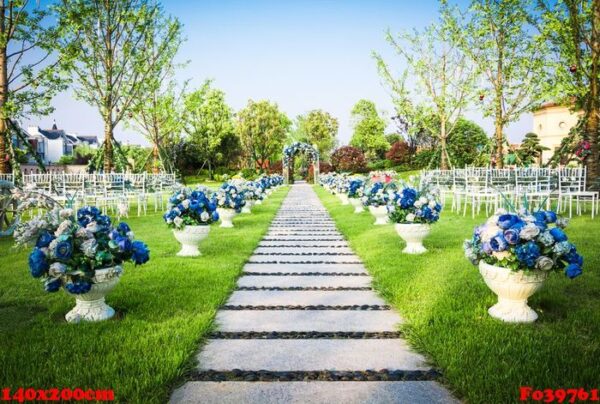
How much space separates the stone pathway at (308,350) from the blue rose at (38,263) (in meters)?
1.44

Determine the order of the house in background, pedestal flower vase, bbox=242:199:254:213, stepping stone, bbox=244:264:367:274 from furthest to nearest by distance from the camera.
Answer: the house in background, pedestal flower vase, bbox=242:199:254:213, stepping stone, bbox=244:264:367:274

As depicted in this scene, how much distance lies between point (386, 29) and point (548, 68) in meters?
10.6

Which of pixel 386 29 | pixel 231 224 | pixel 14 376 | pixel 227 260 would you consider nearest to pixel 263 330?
pixel 14 376

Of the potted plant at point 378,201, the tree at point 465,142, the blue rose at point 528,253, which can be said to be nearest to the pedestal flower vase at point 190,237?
the blue rose at point 528,253

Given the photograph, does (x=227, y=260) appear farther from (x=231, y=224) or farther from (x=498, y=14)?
(x=498, y=14)

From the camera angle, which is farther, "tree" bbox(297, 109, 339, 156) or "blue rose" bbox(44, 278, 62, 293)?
"tree" bbox(297, 109, 339, 156)

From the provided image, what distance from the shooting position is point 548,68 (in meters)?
16.2

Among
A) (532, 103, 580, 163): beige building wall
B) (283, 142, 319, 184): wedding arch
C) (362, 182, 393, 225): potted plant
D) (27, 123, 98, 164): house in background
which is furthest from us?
(27, 123, 98, 164): house in background

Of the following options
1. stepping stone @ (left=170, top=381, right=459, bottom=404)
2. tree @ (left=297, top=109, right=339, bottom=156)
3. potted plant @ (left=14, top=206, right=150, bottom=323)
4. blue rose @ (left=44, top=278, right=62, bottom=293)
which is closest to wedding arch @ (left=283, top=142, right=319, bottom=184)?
tree @ (left=297, top=109, right=339, bottom=156)

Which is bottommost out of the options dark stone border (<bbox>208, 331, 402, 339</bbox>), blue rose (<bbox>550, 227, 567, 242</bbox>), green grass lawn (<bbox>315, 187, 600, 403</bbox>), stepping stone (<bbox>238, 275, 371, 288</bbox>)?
stepping stone (<bbox>238, 275, 371, 288</bbox>)

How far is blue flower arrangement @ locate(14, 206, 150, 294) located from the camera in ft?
11.3

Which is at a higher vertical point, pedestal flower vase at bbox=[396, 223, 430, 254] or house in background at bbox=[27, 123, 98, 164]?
house in background at bbox=[27, 123, 98, 164]

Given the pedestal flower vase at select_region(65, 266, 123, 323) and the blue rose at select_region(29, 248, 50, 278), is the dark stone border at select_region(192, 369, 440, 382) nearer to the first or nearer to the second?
the pedestal flower vase at select_region(65, 266, 123, 323)

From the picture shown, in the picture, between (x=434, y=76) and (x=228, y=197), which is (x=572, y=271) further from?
(x=434, y=76)
